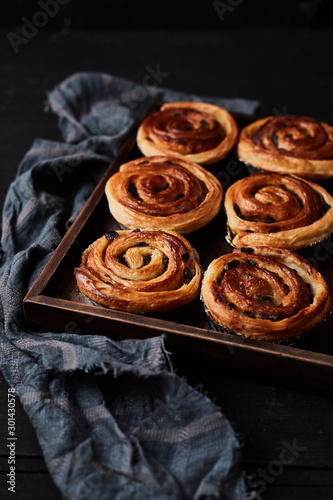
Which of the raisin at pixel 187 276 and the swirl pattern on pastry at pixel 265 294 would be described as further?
the raisin at pixel 187 276

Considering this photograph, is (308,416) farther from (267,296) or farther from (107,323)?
(107,323)

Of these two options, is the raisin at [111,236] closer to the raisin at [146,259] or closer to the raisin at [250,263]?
the raisin at [146,259]

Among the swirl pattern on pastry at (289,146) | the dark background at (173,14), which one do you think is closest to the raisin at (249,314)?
the swirl pattern on pastry at (289,146)

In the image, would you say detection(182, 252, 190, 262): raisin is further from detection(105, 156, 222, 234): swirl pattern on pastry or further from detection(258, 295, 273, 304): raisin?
detection(258, 295, 273, 304): raisin

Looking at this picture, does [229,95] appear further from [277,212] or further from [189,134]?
[277,212]

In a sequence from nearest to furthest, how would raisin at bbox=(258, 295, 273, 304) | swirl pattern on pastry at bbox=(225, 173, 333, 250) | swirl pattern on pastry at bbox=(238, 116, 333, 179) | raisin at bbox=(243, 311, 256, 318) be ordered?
raisin at bbox=(243, 311, 256, 318) → raisin at bbox=(258, 295, 273, 304) → swirl pattern on pastry at bbox=(225, 173, 333, 250) → swirl pattern on pastry at bbox=(238, 116, 333, 179)

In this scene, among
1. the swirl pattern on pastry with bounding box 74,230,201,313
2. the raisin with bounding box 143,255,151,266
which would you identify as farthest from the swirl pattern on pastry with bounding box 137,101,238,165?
the raisin with bounding box 143,255,151,266

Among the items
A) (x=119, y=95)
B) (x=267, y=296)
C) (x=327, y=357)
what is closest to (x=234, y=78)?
(x=119, y=95)
